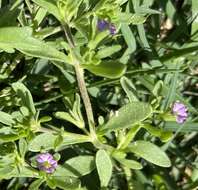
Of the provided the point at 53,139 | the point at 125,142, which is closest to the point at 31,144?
the point at 53,139

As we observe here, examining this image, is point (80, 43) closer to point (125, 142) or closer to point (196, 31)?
point (125, 142)

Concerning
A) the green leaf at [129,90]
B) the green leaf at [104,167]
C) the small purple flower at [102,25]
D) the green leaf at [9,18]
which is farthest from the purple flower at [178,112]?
the green leaf at [9,18]

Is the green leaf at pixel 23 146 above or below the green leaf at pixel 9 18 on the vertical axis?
below

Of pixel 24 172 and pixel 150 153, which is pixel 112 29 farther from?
pixel 24 172

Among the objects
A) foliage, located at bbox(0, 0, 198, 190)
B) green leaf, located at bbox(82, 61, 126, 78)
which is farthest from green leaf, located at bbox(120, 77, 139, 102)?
green leaf, located at bbox(82, 61, 126, 78)

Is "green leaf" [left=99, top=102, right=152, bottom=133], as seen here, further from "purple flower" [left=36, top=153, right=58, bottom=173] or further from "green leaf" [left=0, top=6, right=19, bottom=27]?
"green leaf" [left=0, top=6, right=19, bottom=27]

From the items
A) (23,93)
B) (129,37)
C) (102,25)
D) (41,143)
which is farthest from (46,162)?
(129,37)

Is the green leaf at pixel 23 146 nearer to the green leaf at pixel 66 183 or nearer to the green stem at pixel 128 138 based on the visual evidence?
the green leaf at pixel 66 183
